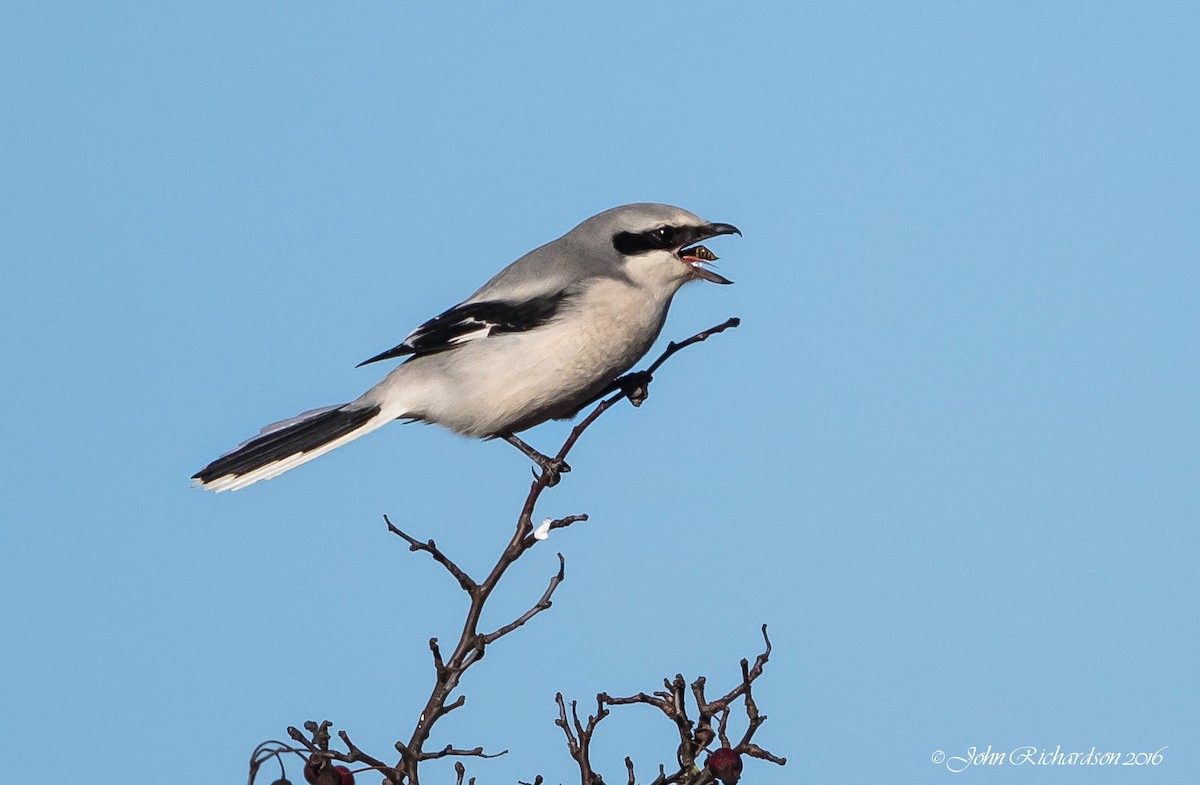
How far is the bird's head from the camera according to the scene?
467 centimetres

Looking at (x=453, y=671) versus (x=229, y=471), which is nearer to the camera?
(x=453, y=671)

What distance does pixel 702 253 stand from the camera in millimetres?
4723

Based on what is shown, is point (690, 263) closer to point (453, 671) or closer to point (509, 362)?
point (509, 362)

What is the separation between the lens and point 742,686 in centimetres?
282

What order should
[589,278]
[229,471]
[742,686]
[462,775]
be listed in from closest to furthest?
[462,775], [742,686], [229,471], [589,278]

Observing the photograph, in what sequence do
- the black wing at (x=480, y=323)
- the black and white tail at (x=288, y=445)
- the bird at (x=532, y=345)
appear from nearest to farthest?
the black and white tail at (x=288, y=445) → the bird at (x=532, y=345) → the black wing at (x=480, y=323)

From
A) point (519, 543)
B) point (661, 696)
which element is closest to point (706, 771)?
point (661, 696)

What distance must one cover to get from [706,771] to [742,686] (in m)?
0.22

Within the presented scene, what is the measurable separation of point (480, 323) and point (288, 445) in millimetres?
774

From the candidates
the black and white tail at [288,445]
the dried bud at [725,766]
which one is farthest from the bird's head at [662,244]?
the dried bud at [725,766]

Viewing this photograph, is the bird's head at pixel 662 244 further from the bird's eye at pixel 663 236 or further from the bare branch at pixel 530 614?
the bare branch at pixel 530 614

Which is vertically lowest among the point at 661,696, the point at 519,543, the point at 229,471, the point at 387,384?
the point at 661,696

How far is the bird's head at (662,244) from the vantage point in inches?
184

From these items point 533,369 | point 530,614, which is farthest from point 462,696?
point 533,369
